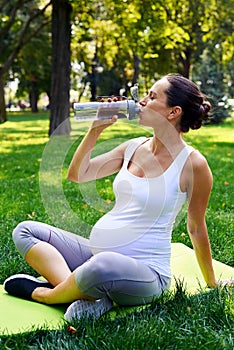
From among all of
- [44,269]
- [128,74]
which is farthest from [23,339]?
[128,74]

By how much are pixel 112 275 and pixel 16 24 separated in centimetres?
1959

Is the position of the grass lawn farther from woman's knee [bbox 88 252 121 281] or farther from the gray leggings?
woman's knee [bbox 88 252 121 281]

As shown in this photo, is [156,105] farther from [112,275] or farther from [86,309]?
[86,309]

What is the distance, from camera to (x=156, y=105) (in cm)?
266

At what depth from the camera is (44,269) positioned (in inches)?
110

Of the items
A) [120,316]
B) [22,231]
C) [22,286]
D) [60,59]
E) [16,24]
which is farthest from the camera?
[16,24]

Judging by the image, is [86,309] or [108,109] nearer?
[86,309]

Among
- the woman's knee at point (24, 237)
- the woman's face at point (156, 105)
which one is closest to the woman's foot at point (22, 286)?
the woman's knee at point (24, 237)

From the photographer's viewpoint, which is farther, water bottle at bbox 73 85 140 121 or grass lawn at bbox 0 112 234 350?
water bottle at bbox 73 85 140 121

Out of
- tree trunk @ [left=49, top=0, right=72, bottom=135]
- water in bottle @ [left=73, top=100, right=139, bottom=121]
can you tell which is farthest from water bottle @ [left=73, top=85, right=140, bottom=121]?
tree trunk @ [left=49, top=0, right=72, bottom=135]

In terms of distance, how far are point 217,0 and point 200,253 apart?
14.2m

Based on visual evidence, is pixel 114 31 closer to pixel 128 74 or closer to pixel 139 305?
pixel 139 305

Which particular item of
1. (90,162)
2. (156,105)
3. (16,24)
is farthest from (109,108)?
(16,24)

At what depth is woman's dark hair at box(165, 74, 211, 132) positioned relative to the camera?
264 centimetres
